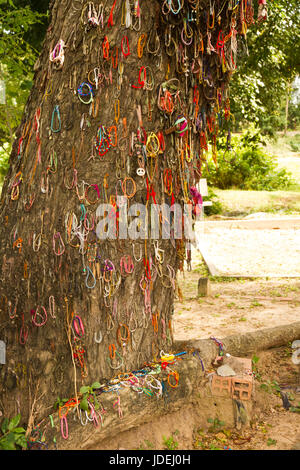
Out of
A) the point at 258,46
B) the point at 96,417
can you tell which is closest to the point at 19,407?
the point at 96,417

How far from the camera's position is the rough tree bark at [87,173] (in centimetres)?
248

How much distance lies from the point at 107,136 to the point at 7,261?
Result: 0.96 metres

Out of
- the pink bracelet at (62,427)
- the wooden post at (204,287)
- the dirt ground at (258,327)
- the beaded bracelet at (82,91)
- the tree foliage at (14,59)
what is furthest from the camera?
the wooden post at (204,287)

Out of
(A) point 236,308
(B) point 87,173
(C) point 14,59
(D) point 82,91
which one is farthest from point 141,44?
(C) point 14,59

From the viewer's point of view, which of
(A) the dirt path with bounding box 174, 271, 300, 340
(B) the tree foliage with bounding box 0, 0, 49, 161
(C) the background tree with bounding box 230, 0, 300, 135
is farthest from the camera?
(C) the background tree with bounding box 230, 0, 300, 135

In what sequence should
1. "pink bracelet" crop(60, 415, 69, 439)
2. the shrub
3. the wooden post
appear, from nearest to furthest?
"pink bracelet" crop(60, 415, 69, 439) < the wooden post < the shrub

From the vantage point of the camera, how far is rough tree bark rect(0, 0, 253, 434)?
2.48 meters

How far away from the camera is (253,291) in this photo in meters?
6.32

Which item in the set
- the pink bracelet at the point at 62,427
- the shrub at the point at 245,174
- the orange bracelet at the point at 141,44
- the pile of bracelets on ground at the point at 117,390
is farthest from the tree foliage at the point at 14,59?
the shrub at the point at 245,174

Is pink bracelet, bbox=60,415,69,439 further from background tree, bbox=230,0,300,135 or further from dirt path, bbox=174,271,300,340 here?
background tree, bbox=230,0,300,135

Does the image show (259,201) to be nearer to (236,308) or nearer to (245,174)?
(245,174)

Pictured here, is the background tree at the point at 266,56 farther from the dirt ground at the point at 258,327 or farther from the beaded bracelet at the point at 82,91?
the beaded bracelet at the point at 82,91

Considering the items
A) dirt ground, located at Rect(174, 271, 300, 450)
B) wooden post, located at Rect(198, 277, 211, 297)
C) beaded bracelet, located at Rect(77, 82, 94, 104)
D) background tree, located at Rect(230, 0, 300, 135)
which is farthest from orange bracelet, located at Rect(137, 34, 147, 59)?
background tree, located at Rect(230, 0, 300, 135)

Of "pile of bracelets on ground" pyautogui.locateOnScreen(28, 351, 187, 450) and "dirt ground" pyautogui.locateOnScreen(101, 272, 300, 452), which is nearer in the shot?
"pile of bracelets on ground" pyautogui.locateOnScreen(28, 351, 187, 450)
